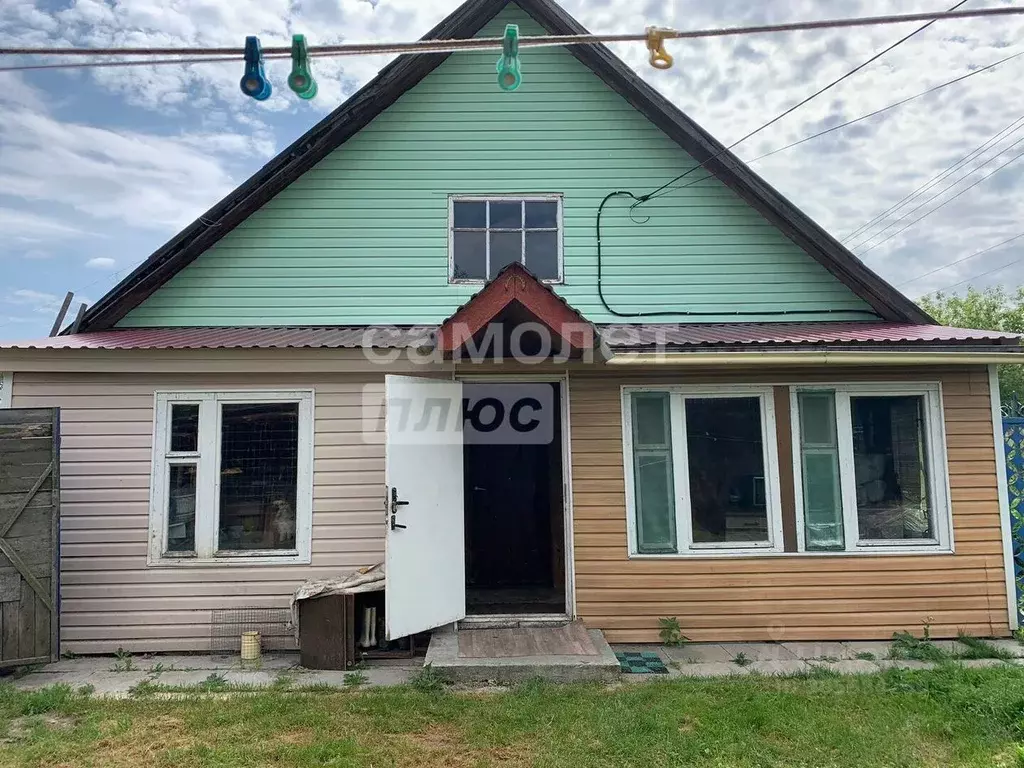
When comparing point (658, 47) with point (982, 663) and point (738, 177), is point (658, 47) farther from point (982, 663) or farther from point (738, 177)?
point (982, 663)

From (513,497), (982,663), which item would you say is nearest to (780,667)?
(982,663)

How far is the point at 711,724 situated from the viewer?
402 centimetres

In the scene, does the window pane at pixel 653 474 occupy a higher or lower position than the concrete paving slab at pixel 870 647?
higher

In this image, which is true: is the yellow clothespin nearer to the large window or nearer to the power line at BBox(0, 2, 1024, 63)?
the power line at BBox(0, 2, 1024, 63)

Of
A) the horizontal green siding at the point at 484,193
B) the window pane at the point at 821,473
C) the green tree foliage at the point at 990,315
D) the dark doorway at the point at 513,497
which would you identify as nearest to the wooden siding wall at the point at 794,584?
the window pane at the point at 821,473

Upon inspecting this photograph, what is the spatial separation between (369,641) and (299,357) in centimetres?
255

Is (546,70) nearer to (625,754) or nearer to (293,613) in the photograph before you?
(293,613)

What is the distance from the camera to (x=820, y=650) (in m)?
5.51

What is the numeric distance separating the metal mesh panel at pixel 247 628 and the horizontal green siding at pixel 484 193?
303 centimetres

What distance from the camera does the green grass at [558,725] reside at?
144 inches

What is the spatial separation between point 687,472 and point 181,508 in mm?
4688

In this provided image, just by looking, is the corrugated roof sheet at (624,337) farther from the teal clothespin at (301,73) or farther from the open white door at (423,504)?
the teal clothespin at (301,73)

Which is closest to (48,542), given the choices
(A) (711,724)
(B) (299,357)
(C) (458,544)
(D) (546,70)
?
(B) (299,357)

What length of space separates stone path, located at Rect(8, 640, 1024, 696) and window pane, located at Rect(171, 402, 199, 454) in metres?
1.83
